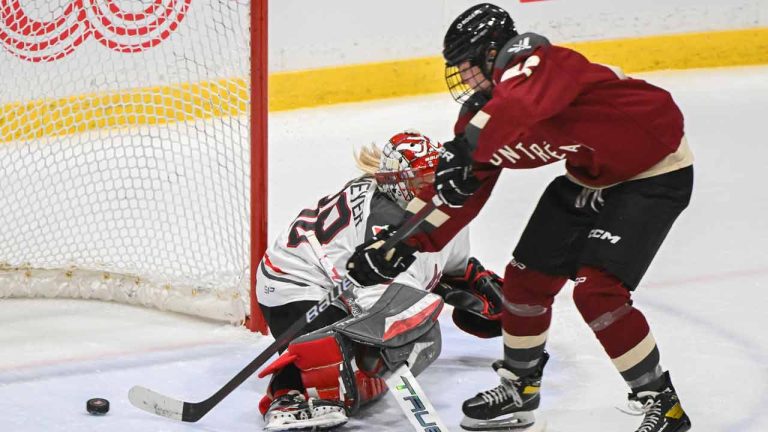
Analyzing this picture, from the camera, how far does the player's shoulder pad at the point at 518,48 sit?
2.26 m

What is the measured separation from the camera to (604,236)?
7.70 feet

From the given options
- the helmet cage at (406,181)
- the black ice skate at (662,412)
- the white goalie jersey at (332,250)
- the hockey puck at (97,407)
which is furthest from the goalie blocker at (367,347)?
the black ice skate at (662,412)

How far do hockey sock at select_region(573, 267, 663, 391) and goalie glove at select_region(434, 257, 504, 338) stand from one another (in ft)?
2.48

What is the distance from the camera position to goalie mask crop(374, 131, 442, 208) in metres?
2.80

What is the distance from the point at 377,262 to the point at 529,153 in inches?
15.4

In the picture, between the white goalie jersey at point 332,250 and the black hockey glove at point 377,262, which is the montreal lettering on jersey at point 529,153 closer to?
the black hockey glove at point 377,262

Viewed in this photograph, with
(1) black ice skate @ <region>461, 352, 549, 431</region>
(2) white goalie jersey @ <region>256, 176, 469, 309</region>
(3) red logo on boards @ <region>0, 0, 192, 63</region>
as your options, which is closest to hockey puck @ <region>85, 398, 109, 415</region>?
(2) white goalie jersey @ <region>256, 176, 469, 309</region>

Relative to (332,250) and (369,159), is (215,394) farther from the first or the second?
(369,159)

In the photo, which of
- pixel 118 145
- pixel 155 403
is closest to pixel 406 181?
pixel 155 403

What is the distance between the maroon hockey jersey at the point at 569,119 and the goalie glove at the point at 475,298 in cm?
75

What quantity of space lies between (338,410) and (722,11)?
4.75m

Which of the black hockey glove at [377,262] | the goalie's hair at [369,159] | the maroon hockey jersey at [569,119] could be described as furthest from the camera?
the goalie's hair at [369,159]

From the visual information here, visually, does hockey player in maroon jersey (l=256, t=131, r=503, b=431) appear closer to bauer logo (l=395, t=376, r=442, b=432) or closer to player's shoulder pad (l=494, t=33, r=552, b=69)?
bauer logo (l=395, t=376, r=442, b=432)

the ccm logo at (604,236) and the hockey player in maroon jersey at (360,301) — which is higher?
the ccm logo at (604,236)
